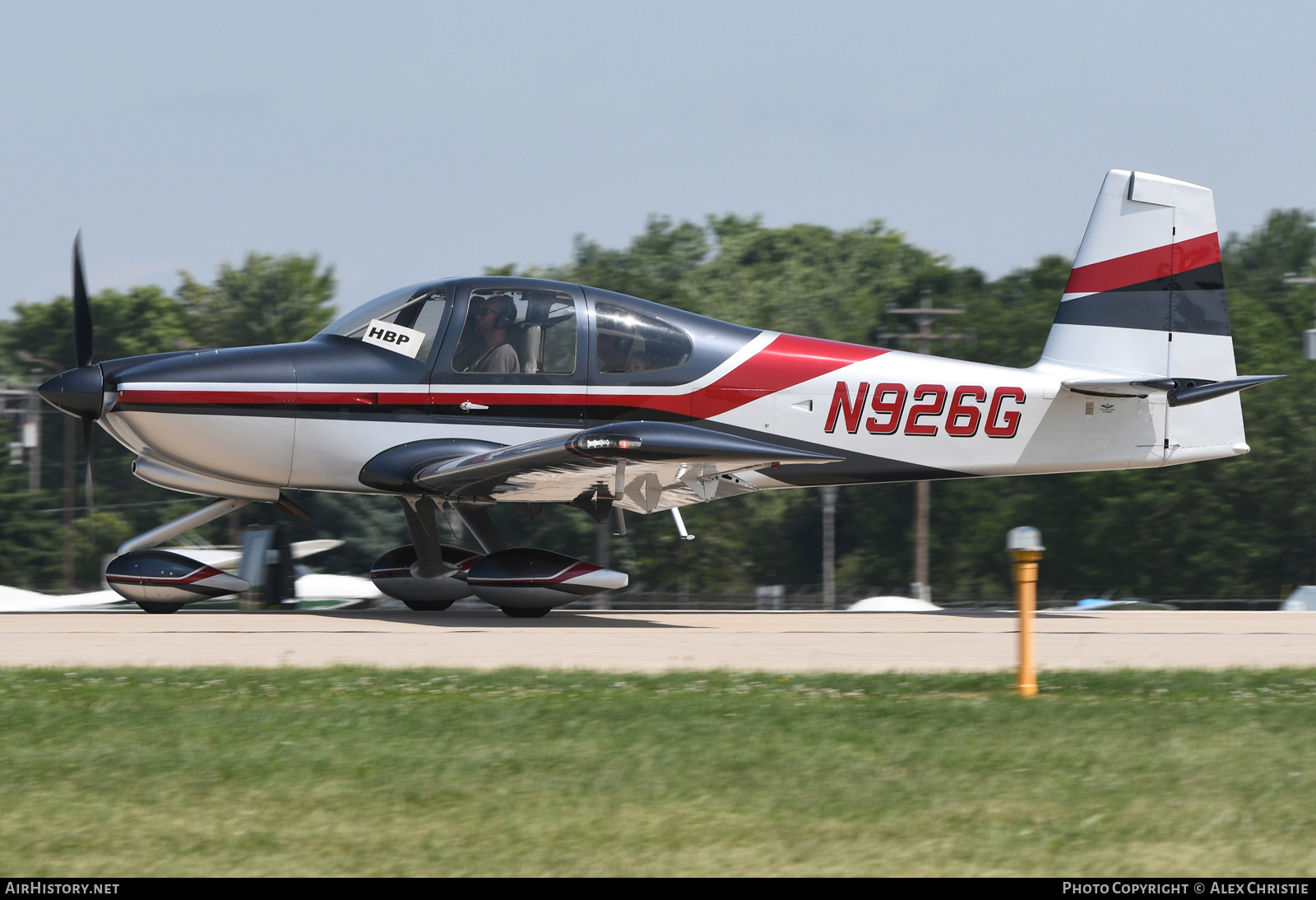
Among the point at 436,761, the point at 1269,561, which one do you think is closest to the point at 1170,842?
the point at 436,761

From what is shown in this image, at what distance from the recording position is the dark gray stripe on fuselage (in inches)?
508

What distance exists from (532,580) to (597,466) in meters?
1.52

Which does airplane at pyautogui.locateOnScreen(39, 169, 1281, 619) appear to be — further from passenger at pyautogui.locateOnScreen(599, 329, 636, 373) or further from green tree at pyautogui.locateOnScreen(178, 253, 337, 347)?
green tree at pyautogui.locateOnScreen(178, 253, 337, 347)

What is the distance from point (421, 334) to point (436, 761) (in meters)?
6.69

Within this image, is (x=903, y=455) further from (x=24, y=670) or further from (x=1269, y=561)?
(x=1269, y=561)

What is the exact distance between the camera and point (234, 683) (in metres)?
7.05

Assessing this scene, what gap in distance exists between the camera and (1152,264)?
42.6 ft

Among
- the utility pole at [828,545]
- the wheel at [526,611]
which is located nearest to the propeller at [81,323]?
the wheel at [526,611]

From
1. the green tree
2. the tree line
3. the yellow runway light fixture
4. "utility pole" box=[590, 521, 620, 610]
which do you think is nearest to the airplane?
the yellow runway light fixture

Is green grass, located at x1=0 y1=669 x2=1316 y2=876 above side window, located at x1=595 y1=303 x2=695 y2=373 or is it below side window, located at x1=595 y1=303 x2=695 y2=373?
below

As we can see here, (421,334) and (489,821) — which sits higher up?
(421,334)

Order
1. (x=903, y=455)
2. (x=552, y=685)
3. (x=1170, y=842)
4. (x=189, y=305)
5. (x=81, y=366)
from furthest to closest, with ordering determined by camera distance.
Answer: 1. (x=189, y=305)
2. (x=903, y=455)
3. (x=81, y=366)
4. (x=552, y=685)
5. (x=1170, y=842)

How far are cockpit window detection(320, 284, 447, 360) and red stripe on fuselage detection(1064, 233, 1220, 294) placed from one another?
6.19m

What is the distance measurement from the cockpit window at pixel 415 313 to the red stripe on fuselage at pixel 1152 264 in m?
6.19
